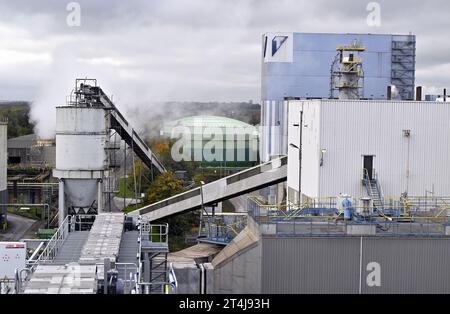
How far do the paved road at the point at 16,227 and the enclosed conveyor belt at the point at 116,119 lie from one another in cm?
631

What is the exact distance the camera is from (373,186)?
2173cm

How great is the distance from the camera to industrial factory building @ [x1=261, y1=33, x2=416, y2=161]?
125ft

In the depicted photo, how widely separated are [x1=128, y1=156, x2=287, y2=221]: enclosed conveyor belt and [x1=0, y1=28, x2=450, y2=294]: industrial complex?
0.13 feet

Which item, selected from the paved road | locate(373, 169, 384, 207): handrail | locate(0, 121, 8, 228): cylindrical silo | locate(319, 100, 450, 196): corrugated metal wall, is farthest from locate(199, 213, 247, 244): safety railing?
locate(0, 121, 8, 228): cylindrical silo

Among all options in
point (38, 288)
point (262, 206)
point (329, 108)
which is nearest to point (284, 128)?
point (329, 108)

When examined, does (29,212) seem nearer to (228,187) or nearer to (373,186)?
(228,187)

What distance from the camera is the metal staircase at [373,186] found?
21.3 meters

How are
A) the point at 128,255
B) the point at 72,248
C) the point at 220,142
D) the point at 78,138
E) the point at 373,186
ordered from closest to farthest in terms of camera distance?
the point at 128,255 < the point at 72,248 < the point at 373,186 < the point at 78,138 < the point at 220,142

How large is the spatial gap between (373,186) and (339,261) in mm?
5582

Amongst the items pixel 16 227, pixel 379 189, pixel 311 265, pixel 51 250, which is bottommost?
pixel 16 227

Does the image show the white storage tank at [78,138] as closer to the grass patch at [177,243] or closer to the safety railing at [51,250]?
the safety railing at [51,250]

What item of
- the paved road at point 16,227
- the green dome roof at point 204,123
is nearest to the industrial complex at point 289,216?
the paved road at point 16,227

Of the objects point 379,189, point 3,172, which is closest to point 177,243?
point 3,172
